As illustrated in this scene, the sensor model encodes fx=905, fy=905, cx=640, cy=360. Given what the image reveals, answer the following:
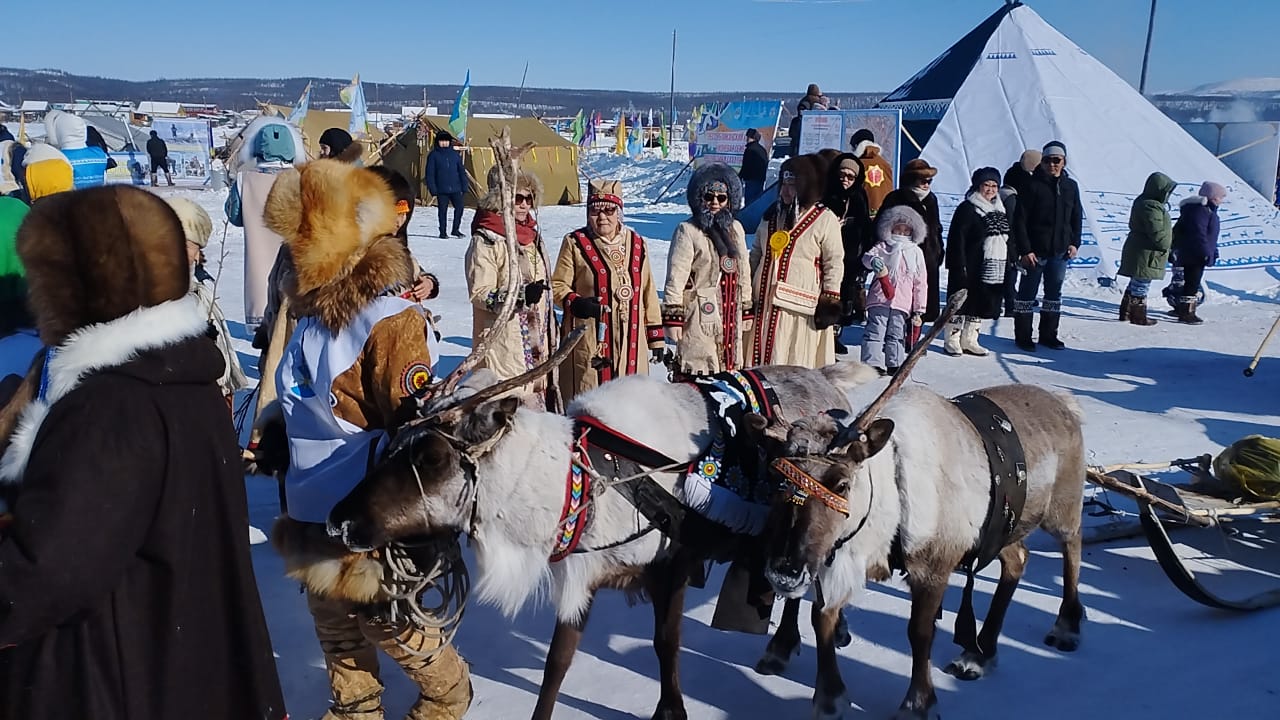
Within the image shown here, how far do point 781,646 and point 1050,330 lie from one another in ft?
21.5

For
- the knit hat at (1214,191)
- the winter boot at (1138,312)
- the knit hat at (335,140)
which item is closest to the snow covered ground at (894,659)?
the knit hat at (335,140)

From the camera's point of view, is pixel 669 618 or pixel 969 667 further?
pixel 969 667

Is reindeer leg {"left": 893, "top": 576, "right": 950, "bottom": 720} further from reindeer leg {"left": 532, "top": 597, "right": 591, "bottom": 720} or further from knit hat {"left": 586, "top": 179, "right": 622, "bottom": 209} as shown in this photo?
knit hat {"left": 586, "top": 179, "right": 622, "bottom": 209}

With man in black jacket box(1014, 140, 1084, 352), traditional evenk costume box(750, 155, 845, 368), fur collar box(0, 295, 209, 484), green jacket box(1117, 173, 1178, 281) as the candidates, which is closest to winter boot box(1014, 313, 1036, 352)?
man in black jacket box(1014, 140, 1084, 352)

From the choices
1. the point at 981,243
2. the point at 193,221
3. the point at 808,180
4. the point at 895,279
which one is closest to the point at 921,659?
the point at 808,180

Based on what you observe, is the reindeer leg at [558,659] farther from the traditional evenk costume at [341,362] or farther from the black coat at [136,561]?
the black coat at [136,561]

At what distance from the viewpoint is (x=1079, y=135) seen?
41.0 ft

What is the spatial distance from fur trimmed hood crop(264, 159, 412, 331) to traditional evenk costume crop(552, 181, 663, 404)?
6.64 ft

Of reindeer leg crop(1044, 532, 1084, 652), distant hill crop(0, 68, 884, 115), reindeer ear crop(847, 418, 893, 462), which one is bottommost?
reindeer leg crop(1044, 532, 1084, 652)

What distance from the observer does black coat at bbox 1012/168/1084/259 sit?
27.5 ft

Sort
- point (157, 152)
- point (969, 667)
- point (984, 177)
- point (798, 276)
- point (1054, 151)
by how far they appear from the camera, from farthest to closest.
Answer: point (157, 152) → point (1054, 151) → point (984, 177) → point (798, 276) → point (969, 667)

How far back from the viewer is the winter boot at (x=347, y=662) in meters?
2.81

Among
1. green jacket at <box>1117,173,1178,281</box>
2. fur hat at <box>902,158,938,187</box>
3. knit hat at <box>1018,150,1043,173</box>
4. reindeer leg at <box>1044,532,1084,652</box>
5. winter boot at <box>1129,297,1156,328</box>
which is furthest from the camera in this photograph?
winter boot at <box>1129,297,1156,328</box>

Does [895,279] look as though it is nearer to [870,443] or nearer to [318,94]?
[870,443]
